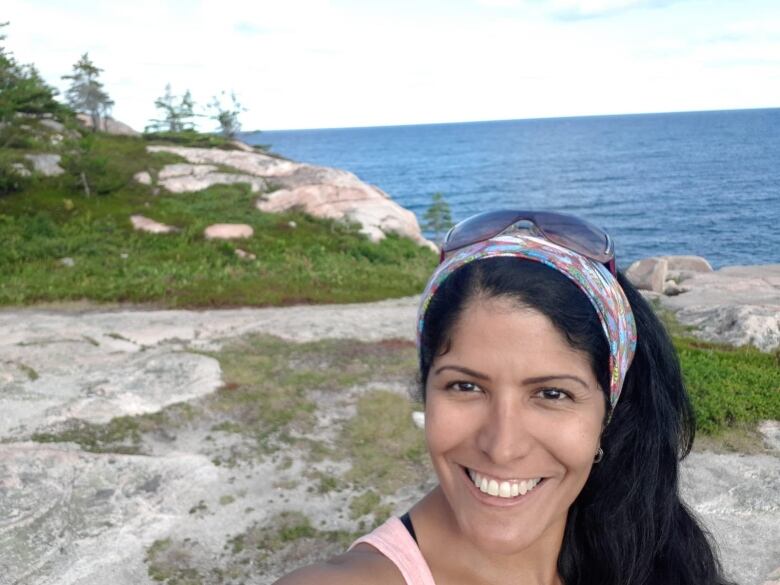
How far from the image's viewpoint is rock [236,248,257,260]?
78.7 ft

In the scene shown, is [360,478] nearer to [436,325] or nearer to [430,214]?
[436,325]

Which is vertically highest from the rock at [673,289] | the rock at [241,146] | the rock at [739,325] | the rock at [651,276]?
the rock at [241,146]

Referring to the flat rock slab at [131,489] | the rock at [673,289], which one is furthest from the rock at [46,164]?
the rock at [673,289]

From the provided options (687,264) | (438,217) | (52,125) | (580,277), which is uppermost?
(580,277)

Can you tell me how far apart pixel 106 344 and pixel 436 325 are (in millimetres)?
11930

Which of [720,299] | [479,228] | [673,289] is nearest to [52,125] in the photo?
[673,289]

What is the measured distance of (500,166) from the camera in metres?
131

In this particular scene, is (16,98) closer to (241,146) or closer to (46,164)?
(46,164)

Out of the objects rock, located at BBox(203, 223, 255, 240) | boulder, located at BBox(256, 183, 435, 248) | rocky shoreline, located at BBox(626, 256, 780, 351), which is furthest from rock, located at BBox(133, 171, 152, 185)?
rocky shoreline, located at BBox(626, 256, 780, 351)

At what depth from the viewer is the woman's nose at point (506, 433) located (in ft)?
7.82

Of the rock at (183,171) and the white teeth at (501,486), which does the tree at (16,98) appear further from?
the white teeth at (501,486)

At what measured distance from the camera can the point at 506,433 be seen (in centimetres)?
239

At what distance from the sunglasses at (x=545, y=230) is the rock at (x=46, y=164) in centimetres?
3263

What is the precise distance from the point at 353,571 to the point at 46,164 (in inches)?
1343
